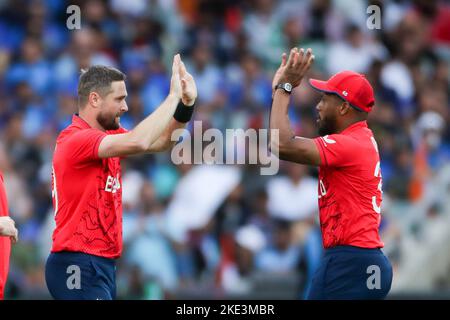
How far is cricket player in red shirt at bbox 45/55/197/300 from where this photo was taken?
283 inches

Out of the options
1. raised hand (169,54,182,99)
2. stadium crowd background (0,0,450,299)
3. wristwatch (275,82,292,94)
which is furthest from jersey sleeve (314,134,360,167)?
stadium crowd background (0,0,450,299)

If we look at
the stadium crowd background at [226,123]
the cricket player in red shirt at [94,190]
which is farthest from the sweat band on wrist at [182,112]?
the stadium crowd background at [226,123]

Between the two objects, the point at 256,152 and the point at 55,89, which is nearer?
the point at 256,152

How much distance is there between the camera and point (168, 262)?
39.6 feet

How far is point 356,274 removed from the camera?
7355 mm

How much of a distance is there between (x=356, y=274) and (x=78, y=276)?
187 centimetres

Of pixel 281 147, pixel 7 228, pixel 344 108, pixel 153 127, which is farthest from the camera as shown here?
pixel 344 108

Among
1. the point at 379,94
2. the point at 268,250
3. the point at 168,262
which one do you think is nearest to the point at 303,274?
the point at 268,250

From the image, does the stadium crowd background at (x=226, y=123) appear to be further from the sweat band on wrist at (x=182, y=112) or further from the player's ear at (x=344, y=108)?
the sweat band on wrist at (x=182, y=112)

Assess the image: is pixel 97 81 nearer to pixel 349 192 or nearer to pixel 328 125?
pixel 328 125

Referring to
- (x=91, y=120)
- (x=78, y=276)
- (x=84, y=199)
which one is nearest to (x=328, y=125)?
(x=91, y=120)

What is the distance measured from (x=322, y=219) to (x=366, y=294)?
1.97ft

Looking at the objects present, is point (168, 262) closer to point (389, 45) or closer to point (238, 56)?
point (238, 56)

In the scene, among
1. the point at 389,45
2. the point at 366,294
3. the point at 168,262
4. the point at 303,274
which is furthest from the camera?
the point at 389,45
